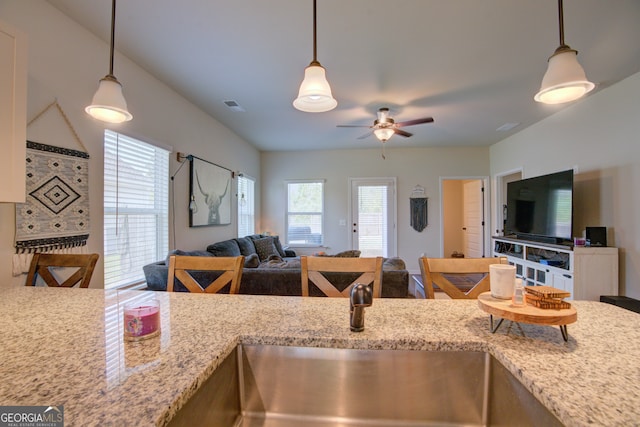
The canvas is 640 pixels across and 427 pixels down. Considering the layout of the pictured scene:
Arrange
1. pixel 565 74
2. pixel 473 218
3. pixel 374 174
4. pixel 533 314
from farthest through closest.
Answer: pixel 473 218
pixel 374 174
pixel 565 74
pixel 533 314

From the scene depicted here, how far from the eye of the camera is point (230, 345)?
33.3 inches

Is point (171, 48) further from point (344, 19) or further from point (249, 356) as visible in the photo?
point (249, 356)

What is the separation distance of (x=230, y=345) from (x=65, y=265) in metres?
1.48

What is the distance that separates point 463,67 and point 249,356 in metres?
2.99

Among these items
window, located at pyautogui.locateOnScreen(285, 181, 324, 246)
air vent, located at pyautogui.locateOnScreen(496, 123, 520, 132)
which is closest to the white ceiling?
air vent, located at pyautogui.locateOnScreen(496, 123, 520, 132)

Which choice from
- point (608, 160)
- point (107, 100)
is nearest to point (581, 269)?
point (608, 160)

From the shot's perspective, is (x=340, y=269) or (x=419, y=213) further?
(x=419, y=213)

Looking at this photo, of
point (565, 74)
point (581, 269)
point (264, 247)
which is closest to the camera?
point (565, 74)

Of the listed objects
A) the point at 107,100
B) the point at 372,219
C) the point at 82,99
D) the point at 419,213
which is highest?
the point at 82,99

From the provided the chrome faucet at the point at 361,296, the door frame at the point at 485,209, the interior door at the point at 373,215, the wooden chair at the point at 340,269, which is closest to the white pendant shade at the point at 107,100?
the wooden chair at the point at 340,269

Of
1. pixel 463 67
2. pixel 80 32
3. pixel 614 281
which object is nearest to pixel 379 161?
pixel 463 67

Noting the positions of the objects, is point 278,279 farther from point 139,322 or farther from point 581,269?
point 581,269

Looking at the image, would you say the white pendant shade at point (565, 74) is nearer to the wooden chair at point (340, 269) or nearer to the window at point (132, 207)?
the wooden chair at point (340, 269)

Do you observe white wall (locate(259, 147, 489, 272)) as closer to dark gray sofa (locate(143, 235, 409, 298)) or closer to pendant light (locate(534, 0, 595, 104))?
dark gray sofa (locate(143, 235, 409, 298))
